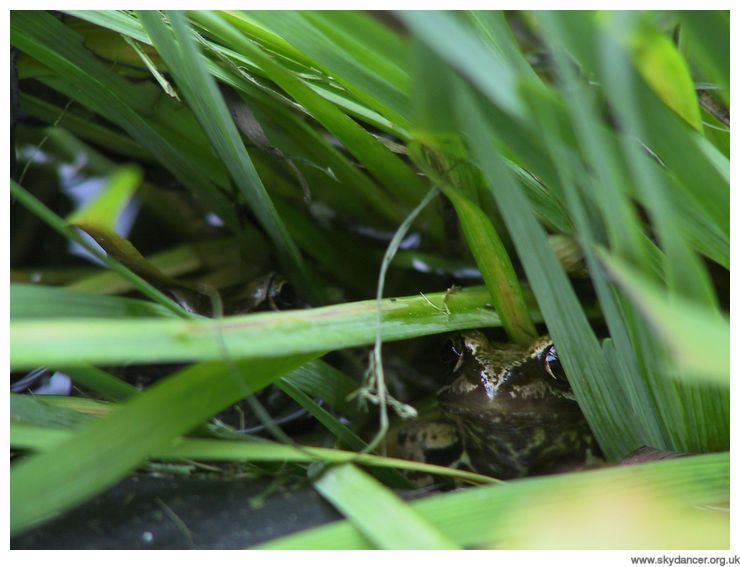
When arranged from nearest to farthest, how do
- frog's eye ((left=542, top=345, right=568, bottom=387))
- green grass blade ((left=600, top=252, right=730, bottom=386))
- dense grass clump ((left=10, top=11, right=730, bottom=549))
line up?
green grass blade ((left=600, top=252, right=730, bottom=386))
dense grass clump ((left=10, top=11, right=730, bottom=549))
frog's eye ((left=542, top=345, right=568, bottom=387))

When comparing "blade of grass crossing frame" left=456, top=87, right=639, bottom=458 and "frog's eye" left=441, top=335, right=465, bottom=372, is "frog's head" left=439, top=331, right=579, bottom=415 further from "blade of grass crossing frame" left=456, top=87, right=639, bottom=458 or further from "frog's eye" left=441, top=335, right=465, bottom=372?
"blade of grass crossing frame" left=456, top=87, right=639, bottom=458

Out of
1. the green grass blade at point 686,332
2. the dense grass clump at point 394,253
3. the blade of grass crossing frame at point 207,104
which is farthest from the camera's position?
the blade of grass crossing frame at point 207,104

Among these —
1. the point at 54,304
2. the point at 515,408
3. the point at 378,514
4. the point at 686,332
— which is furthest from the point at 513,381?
the point at 54,304

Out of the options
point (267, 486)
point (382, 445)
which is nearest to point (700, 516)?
point (267, 486)

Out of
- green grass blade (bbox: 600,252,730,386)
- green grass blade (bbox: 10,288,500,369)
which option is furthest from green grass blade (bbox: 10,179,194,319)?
green grass blade (bbox: 600,252,730,386)

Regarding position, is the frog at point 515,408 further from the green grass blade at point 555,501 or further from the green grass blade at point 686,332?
the green grass blade at point 686,332

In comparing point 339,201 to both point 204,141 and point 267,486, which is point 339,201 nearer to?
point 204,141

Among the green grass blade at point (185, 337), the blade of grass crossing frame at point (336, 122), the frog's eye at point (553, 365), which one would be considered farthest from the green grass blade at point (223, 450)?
the blade of grass crossing frame at point (336, 122)
